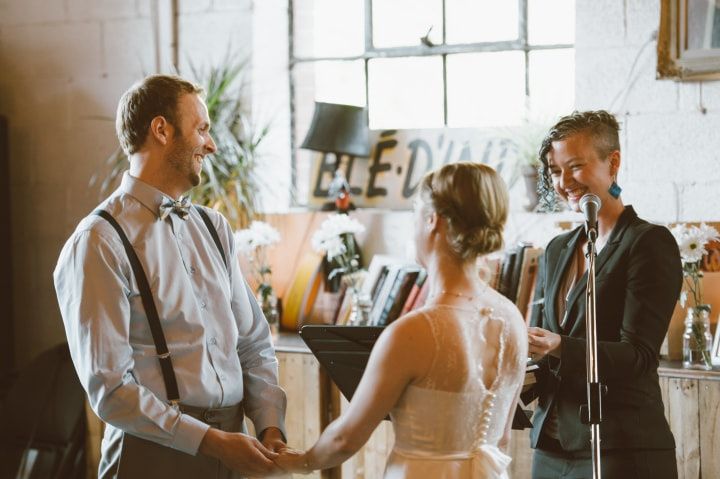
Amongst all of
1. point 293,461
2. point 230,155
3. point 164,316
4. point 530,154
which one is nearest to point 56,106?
point 230,155

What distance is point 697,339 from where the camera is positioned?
9.82 ft

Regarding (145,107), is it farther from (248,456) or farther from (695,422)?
(695,422)

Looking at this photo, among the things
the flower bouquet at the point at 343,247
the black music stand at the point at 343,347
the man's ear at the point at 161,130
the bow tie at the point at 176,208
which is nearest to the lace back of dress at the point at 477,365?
the black music stand at the point at 343,347

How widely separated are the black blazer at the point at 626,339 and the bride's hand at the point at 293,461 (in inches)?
25.1

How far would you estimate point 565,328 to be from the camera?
2.23 meters

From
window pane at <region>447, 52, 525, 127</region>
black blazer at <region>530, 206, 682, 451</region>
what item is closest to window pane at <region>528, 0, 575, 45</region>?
window pane at <region>447, 52, 525, 127</region>

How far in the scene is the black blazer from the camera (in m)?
2.08

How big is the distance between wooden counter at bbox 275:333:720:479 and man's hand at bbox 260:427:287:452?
3.68 ft

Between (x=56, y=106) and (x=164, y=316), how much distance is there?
8.80 ft

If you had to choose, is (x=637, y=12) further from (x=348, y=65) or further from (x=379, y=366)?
(x=379, y=366)

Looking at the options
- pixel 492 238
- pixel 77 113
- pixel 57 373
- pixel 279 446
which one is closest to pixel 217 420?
pixel 279 446

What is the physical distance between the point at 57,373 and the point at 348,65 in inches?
77.5

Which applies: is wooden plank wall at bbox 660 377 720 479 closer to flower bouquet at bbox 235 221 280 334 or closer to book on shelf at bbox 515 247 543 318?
book on shelf at bbox 515 247 543 318

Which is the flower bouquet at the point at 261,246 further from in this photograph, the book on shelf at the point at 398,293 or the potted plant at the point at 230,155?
the book on shelf at the point at 398,293
